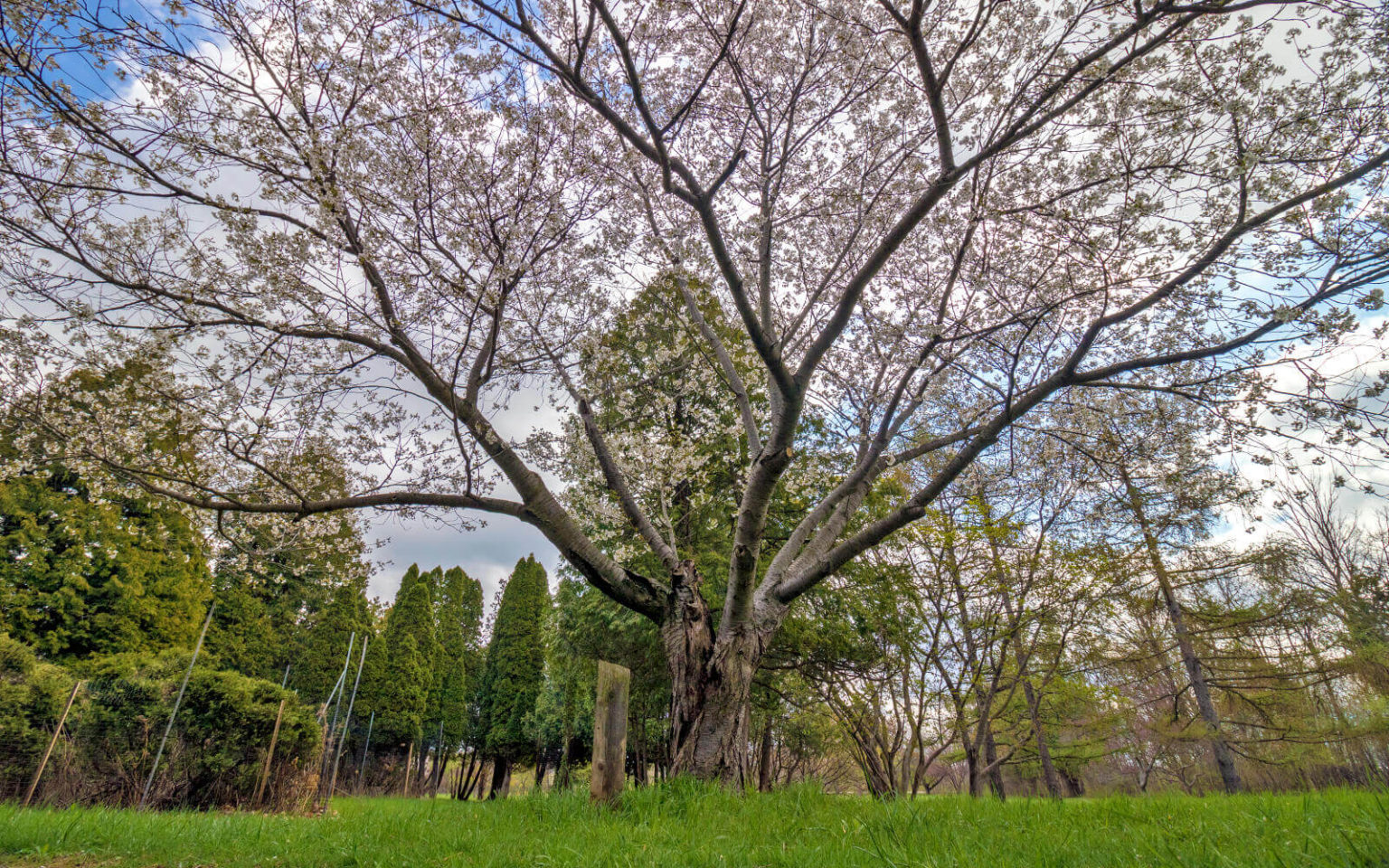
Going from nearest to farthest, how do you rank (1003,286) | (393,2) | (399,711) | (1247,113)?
1. (1247,113)
2. (393,2)
3. (1003,286)
4. (399,711)

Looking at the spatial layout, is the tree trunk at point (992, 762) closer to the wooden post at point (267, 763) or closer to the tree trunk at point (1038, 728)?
the tree trunk at point (1038, 728)

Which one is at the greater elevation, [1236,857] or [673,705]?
[673,705]

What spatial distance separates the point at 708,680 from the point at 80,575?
1601 centimetres

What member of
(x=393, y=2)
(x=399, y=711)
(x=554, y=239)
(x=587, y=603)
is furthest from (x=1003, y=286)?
(x=399, y=711)

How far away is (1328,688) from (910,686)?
367 inches

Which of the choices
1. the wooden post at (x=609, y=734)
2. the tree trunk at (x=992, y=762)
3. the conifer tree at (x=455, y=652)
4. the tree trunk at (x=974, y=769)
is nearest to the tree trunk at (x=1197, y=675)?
the tree trunk at (x=992, y=762)

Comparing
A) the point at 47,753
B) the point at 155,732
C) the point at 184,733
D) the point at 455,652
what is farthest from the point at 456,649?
the point at 47,753

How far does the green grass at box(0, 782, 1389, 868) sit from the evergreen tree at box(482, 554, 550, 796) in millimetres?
16668

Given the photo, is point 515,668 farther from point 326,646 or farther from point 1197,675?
point 1197,675

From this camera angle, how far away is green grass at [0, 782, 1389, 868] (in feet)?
7.26

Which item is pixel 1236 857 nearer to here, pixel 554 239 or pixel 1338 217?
pixel 1338 217

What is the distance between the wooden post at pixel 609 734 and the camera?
3.90 metres

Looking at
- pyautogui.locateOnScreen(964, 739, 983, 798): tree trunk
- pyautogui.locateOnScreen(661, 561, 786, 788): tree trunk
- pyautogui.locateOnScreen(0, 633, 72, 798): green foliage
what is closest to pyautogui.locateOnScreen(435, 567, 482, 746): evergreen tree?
pyautogui.locateOnScreen(0, 633, 72, 798): green foliage

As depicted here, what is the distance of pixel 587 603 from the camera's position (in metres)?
10.5
